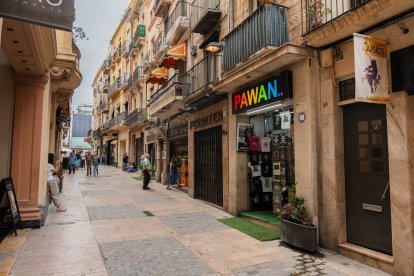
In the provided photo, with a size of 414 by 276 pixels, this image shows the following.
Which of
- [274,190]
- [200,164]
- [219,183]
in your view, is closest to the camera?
[274,190]

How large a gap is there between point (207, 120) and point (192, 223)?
4464mm

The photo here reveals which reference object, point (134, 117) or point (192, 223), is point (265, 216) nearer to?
point (192, 223)

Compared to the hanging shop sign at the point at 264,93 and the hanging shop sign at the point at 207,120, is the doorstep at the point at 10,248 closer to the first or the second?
the hanging shop sign at the point at 264,93

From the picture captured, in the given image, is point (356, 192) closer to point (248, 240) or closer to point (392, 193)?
point (392, 193)

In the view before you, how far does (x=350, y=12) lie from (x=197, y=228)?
5756mm

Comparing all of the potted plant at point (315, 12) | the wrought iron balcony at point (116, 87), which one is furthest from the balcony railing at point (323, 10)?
the wrought iron balcony at point (116, 87)

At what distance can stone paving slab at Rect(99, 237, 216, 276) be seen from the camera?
16.2 feet

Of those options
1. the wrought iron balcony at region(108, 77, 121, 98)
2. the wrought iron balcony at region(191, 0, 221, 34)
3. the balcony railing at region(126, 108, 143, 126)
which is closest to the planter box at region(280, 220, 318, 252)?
the wrought iron balcony at region(191, 0, 221, 34)

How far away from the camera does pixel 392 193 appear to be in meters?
4.83

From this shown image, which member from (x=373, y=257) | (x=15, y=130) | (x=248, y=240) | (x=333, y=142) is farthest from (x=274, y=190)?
(x=15, y=130)

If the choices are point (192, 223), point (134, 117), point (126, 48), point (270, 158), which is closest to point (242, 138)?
point (270, 158)

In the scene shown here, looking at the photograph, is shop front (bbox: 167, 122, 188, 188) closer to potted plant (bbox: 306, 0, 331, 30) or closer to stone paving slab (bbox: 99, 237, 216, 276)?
stone paving slab (bbox: 99, 237, 216, 276)

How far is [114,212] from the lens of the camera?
954 centimetres

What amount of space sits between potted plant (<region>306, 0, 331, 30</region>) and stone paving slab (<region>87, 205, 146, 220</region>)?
6858mm
